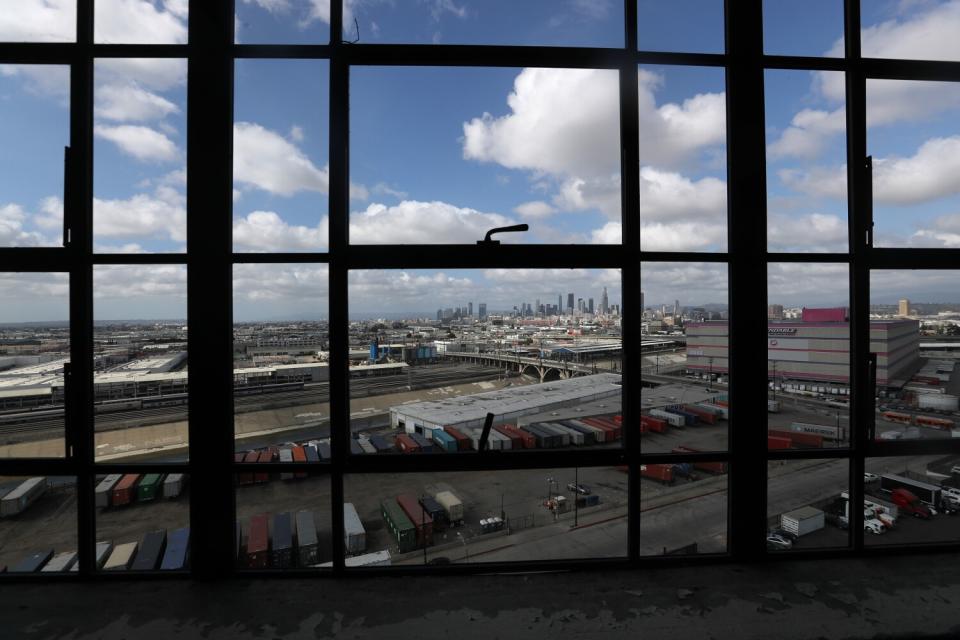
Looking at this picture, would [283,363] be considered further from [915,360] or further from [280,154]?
[915,360]

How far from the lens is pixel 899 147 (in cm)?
224

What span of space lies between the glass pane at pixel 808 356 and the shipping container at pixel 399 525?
1.99 metres

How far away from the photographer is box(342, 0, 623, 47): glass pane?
2.09 metres

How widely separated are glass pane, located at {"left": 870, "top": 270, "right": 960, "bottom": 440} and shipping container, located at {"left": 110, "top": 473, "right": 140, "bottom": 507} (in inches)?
157

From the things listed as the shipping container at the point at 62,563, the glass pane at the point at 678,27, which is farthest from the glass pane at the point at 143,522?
the glass pane at the point at 678,27

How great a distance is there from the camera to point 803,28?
7.14ft

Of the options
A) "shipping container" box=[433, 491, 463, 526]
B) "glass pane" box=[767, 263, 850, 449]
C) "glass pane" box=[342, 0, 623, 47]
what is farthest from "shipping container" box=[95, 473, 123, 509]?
"glass pane" box=[767, 263, 850, 449]

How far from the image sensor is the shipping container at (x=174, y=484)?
2.01 meters

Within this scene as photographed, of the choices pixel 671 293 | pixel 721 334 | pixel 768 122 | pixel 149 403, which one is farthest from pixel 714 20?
pixel 149 403

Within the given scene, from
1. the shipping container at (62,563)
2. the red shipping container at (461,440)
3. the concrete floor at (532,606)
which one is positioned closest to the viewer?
the concrete floor at (532,606)

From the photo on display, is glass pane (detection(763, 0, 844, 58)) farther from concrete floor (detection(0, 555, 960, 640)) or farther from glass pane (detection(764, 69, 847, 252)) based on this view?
concrete floor (detection(0, 555, 960, 640))

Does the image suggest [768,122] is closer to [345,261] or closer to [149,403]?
[345,261]

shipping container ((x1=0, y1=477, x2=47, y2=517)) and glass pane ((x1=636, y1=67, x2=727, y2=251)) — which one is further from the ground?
glass pane ((x1=636, y1=67, x2=727, y2=251))

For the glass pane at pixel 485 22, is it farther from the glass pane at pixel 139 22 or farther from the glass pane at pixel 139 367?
the glass pane at pixel 139 367
